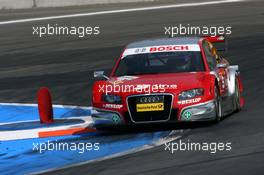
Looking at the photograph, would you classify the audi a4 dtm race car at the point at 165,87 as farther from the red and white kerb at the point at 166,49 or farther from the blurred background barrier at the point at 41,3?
the blurred background barrier at the point at 41,3

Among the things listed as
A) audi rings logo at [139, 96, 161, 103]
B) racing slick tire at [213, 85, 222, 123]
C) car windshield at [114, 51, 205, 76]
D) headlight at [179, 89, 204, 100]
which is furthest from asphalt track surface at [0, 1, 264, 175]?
car windshield at [114, 51, 205, 76]

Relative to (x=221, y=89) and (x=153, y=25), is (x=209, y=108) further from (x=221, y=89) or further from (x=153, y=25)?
(x=153, y=25)

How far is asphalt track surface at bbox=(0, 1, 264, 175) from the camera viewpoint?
1103 centimetres

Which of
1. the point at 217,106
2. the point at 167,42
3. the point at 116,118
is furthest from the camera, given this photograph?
the point at 167,42

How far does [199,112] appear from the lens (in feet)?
44.6

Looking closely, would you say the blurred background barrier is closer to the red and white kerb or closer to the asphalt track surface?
the asphalt track surface

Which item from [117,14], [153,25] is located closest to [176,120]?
[153,25]

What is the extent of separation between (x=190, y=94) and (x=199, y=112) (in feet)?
1.00

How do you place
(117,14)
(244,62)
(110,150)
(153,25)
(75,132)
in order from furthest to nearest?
(117,14)
(153,25)
(244,62)
(75,132)
(110,150)

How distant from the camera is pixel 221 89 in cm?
1473

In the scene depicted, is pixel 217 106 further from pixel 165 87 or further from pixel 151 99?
pixel 151 99

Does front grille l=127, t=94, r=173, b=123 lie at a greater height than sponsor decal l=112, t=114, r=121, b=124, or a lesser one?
greater

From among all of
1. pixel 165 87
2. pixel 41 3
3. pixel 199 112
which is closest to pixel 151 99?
pixel 165 87

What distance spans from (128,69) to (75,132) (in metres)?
1.34
